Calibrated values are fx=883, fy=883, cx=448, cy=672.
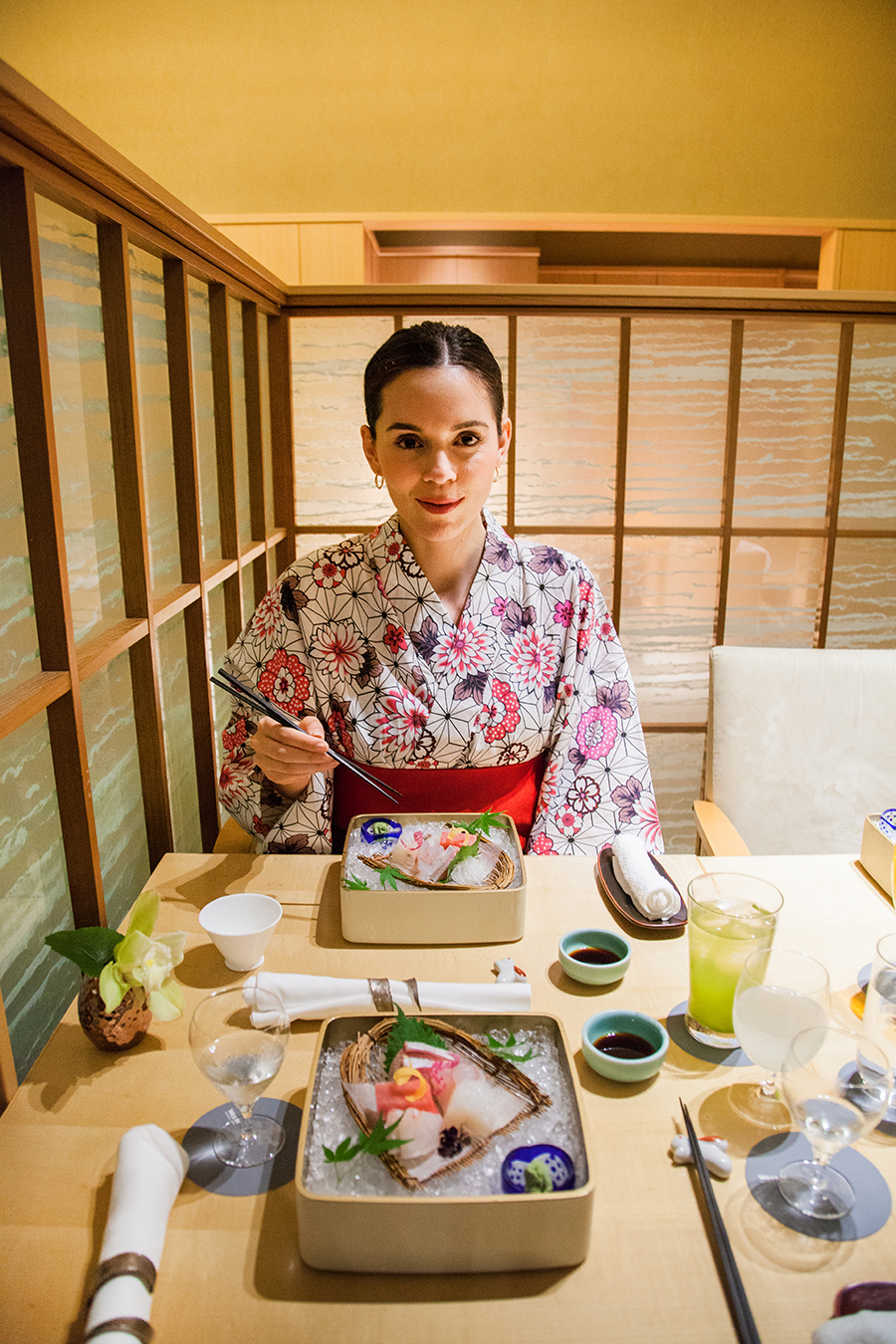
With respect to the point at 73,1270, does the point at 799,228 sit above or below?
above

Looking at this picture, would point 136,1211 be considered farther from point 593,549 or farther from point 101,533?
point 593,549

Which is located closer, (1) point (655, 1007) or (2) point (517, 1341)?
(2) point (517, 1341)

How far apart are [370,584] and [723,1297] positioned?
121cm

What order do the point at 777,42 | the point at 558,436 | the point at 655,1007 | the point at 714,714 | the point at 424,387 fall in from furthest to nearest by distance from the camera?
the point at 777,42 → the point at 558,436 → the point at 714,714 → the point at 424,387 → the point at 655,1007

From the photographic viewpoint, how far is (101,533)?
1326 millimetres

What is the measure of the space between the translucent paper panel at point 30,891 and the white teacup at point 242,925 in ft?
0.67

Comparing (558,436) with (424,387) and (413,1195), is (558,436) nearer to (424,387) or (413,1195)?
(424,387)

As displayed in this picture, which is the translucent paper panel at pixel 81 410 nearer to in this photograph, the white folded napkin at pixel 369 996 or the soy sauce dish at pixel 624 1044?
the white folded napkin at pixel 369 996

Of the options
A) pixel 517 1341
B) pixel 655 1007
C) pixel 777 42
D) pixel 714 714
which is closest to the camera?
pixel 517 1341

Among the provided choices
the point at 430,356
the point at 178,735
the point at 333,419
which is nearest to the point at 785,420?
the point at 333,419

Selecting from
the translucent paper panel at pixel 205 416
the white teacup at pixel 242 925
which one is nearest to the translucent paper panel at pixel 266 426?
the translucent paper panel at pixel 205 416

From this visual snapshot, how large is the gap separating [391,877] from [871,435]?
2030mm

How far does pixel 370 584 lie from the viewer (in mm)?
1661

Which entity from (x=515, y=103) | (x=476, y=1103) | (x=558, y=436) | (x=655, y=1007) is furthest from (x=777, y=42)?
(x=476, y=1103)
